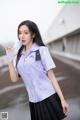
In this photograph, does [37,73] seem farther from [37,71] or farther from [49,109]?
[49,109]

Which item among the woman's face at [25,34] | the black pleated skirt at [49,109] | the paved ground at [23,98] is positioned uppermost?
the woman's face at [25,34]

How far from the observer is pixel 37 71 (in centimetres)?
152

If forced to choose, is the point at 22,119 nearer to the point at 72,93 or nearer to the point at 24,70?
the point at 72,93

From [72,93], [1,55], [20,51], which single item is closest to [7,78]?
[1,55]

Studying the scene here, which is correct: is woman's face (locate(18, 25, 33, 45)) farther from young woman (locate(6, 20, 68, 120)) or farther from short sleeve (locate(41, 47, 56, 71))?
short sleeve (locate(41, 47, 56, 71))

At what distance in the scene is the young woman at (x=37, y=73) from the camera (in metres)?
1.52

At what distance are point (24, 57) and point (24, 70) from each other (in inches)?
2.6

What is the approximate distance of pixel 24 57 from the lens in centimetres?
154

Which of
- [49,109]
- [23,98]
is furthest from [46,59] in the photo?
[23,98]

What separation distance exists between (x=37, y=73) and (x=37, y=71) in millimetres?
10

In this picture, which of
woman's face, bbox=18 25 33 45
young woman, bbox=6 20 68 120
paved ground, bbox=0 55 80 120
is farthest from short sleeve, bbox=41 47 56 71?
paved ground, bbox=0 55 80 120

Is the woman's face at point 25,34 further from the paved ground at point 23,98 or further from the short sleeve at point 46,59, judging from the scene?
the paved ground at point 23,98

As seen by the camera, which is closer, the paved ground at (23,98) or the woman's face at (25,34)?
the woman's face at (25,34)

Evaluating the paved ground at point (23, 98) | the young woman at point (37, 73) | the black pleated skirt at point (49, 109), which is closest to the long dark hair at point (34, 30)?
the young woman at point (37, 73)
